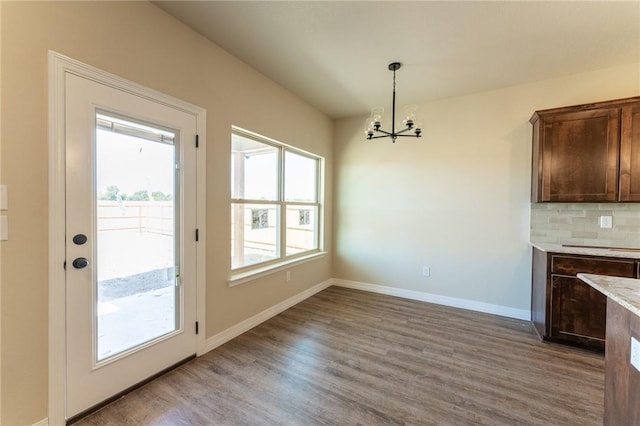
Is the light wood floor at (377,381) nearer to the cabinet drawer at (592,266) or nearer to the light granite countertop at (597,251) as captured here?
the cabinet drawer at (592,266)

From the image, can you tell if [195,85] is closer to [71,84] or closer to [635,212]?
[71,84]

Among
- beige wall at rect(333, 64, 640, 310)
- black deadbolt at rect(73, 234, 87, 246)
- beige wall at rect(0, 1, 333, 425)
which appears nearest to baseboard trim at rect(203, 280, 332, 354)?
beige wall at rect(0, 1, 333, 425)

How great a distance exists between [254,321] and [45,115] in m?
2.48

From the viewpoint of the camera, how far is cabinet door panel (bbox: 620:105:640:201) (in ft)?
8.21

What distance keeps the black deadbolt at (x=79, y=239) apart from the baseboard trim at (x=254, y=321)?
137 centimetres

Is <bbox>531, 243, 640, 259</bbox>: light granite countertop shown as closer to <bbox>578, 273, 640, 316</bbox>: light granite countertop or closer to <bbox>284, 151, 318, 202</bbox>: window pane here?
<bbox>578, 273, 640, 316</bbox>: light granite countertop

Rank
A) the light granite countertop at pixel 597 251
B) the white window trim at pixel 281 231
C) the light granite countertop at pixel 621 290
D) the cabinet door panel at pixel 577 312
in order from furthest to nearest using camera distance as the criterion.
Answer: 1. the white window trim at pixel 281 231
2. the cabinet door panel at pixel 577 312
3. the light granite countertop at pixel 597 251
4. the light granite countertop at pixel 621 290

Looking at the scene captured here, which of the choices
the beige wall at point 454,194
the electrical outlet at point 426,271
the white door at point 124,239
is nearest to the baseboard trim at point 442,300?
the beige wall at point 454,194

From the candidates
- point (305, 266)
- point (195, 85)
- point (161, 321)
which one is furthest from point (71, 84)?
point (305, 266)

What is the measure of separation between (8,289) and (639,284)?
3.22 meters

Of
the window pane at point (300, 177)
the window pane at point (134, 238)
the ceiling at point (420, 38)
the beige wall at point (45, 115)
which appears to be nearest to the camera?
the beige wall at point (45, 115)

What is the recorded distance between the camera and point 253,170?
315 cm

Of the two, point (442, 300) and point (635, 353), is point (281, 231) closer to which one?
point (442, 300)

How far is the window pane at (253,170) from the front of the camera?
290 centimetres
